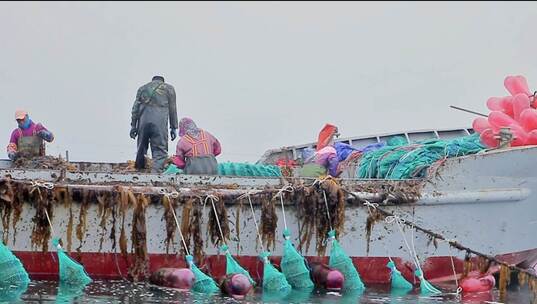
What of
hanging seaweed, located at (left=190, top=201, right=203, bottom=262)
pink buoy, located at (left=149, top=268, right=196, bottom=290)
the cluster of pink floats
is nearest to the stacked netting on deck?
the cluster of pink floats

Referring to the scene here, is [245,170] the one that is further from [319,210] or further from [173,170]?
[319,210]

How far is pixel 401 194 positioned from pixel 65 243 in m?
4.86

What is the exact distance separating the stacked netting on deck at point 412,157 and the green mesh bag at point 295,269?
8.16 ft

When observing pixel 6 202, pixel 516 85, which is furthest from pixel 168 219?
pixel 516 85

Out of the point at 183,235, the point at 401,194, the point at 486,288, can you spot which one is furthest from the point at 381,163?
the point at 183,235

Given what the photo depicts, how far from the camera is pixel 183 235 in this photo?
15312mm

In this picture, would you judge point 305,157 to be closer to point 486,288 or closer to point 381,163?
point 381,163

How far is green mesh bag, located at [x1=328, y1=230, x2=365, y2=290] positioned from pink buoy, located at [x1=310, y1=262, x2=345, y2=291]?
10cm

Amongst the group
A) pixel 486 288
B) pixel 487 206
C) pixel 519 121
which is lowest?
pixel 486 288

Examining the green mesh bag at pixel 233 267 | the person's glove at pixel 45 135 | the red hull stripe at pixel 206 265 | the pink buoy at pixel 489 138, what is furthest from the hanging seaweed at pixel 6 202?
the pink buoy at pixel 489 138

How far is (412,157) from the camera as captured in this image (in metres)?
16.9

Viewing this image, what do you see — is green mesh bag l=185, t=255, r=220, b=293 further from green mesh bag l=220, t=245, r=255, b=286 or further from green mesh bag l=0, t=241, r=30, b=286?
green mesh bag l=0, t=241, r=30, b=286

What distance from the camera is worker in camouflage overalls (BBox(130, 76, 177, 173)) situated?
1670cm

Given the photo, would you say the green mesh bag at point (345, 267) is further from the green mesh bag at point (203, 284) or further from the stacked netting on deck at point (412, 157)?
the stacked netting on deck at point (412, 157)
